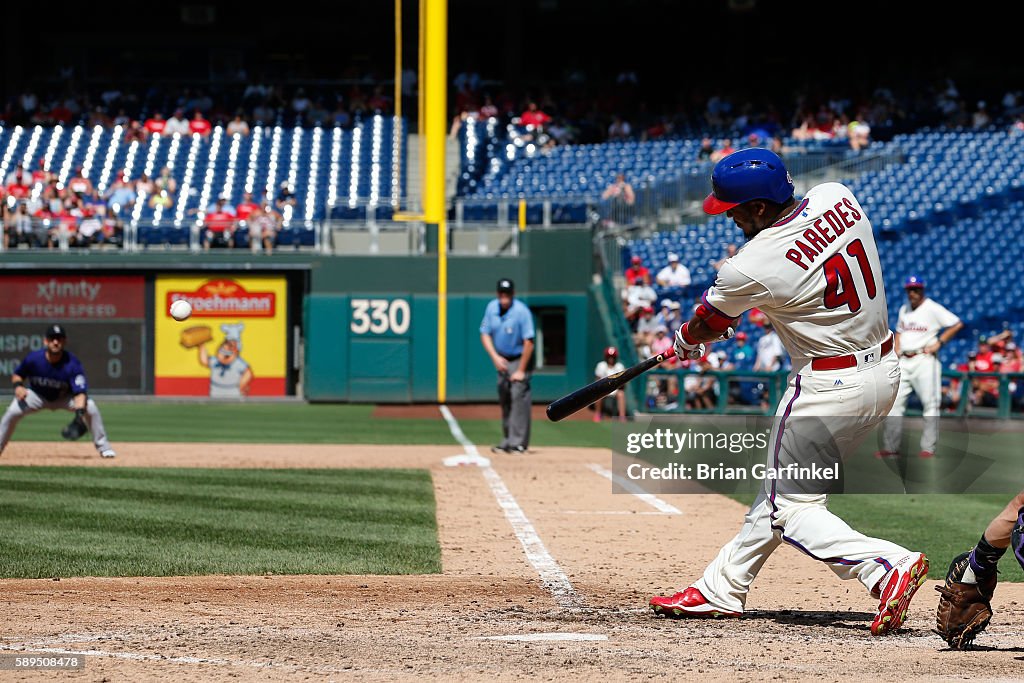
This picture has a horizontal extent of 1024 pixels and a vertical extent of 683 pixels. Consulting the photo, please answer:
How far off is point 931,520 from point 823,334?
200 inches

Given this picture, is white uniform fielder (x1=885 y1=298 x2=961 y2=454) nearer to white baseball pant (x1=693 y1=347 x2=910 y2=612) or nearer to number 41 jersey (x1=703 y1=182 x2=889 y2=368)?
white baseball pant (x1=693 y1=347 x2=910 y2=612)

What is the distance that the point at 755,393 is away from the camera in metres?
21.9

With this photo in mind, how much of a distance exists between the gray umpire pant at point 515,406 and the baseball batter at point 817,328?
9143mm

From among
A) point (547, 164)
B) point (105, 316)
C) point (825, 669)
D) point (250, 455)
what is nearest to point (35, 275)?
point (105, 316)

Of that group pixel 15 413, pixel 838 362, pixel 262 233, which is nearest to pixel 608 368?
pixel 262 233

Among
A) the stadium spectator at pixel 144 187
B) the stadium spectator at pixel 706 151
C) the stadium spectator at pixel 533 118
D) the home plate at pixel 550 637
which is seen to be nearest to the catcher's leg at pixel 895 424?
the home plate at pixel 550 637

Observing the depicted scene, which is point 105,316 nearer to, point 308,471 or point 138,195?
point 138,195

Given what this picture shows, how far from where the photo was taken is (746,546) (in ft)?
19.7

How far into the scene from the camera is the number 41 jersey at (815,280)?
5613mm

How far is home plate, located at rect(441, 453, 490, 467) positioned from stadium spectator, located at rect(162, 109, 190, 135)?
67.3 ft

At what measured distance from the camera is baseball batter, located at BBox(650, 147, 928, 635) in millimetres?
5613

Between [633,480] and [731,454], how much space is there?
3088 mm

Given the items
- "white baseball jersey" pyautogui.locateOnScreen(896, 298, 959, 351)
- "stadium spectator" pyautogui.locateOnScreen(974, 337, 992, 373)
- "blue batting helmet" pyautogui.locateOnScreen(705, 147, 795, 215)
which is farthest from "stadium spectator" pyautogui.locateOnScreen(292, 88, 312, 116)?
"blue batting helmet" pyautogui.locateOnScreen(705, 147, 795, 215)

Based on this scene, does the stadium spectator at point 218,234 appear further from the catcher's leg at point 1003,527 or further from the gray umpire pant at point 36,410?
the catcher's leg at point 1003,527
